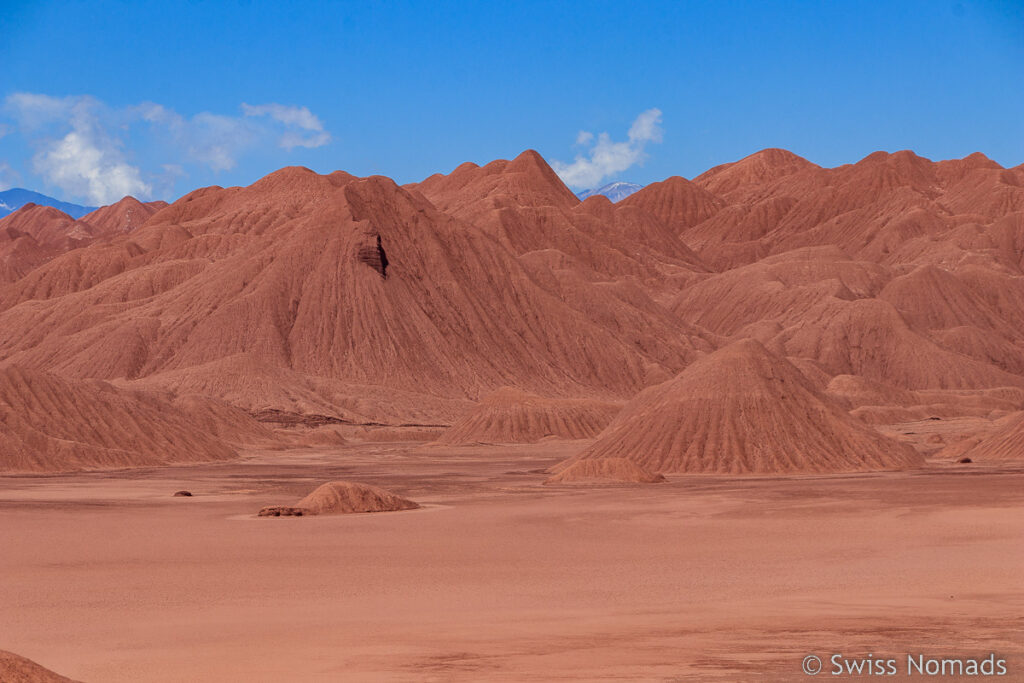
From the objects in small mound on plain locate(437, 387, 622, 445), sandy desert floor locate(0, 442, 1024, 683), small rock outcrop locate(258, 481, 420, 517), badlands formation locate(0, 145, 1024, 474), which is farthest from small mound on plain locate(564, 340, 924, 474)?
small mound on plain locate(437, 387, 622, 445)

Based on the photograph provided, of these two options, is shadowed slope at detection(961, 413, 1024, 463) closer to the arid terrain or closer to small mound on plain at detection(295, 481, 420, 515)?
the arid terrain

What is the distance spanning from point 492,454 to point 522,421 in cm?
938

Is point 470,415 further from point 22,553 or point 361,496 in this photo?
point 22,553

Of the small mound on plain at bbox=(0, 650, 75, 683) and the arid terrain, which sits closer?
the small mound on plain at bbox=(0, 650, 75, 683)

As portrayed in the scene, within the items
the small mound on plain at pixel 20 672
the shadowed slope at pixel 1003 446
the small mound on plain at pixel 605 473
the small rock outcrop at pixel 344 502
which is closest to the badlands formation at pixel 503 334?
the shadowed slope at pixel 1003 446

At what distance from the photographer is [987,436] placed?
56625 mm

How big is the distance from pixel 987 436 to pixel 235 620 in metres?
46.9

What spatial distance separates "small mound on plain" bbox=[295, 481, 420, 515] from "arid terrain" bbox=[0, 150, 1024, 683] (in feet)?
0.33

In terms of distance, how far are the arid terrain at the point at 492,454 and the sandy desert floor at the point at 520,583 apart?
99mm

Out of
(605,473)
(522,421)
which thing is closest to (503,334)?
(522,421)

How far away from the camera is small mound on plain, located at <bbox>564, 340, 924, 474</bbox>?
45.8 metres

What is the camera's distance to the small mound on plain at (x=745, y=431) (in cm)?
4578

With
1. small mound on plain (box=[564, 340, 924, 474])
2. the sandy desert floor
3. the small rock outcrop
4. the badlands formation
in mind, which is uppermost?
the badlands formation

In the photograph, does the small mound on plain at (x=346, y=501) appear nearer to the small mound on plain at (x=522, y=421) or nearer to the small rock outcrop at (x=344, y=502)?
the small rock outcrop at (x=344, y=502)
